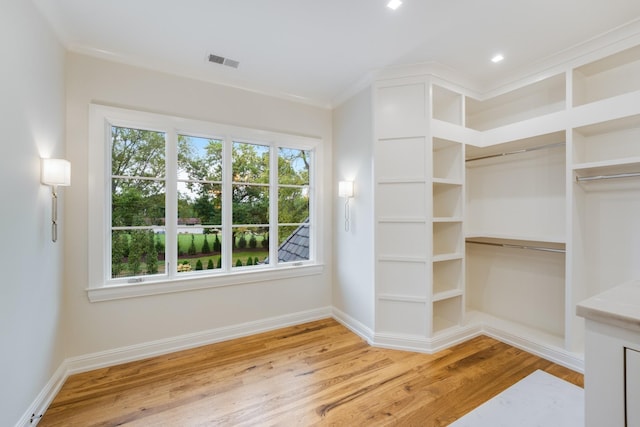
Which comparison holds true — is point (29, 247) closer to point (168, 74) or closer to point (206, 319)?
point (206, 319)

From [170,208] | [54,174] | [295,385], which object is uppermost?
[54,174]

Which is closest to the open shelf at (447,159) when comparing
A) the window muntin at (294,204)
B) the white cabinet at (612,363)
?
the window muntin at (294,204)

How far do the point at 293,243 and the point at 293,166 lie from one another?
3.31 feet

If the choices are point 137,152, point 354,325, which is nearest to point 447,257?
point 354,325

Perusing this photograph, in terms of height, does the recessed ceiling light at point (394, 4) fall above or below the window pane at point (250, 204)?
above

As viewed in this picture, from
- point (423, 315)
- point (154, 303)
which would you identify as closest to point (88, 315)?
point (154, 303)

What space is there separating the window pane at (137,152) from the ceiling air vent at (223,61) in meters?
0.91

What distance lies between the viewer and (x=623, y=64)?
7.63 ft

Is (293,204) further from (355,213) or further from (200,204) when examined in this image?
(200,204)

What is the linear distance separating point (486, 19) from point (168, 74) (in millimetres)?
2903

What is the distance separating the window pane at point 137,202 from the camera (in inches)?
102

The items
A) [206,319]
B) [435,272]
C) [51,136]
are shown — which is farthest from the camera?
[435,272]

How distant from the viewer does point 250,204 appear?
3.24 m

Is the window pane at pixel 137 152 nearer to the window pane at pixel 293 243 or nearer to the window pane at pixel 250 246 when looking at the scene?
the window pane at pixel 250 246
